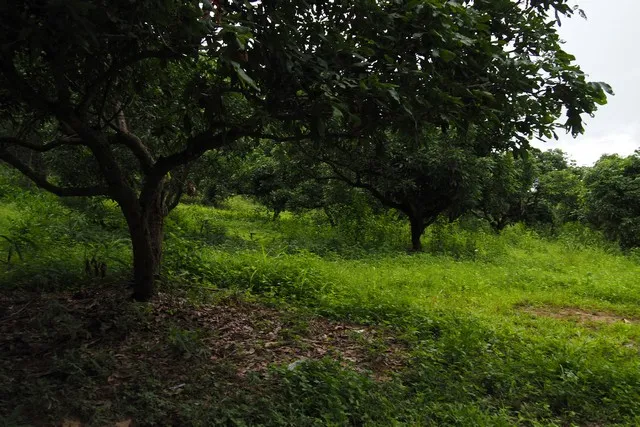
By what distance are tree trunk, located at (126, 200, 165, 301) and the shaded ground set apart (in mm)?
206

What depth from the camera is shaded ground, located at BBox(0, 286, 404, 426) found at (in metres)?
3.20

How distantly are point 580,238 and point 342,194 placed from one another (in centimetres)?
774

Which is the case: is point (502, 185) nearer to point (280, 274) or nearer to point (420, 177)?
point (420, 177)

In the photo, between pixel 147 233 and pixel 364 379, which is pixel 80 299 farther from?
pixel 364 379

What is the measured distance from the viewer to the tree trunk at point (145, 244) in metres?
5.01

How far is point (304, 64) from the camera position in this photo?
330 cm

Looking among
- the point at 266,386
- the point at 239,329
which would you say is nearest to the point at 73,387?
the point at 266,386

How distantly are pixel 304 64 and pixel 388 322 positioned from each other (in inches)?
125

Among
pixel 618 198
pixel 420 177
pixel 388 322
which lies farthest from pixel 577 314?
pixel 618 198

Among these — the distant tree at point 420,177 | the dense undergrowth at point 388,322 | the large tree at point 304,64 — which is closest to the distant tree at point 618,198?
the dense undergrowth at point 388,322

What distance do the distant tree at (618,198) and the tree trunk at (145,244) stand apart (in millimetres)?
12992

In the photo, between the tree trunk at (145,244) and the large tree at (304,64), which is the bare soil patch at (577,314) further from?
the tree trunk at (145,244)

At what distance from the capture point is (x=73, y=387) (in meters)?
3.38

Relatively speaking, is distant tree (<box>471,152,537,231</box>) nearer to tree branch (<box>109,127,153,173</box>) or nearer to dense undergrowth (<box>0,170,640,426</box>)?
dense undergrowth (<box>0,170,640,426</box>)
